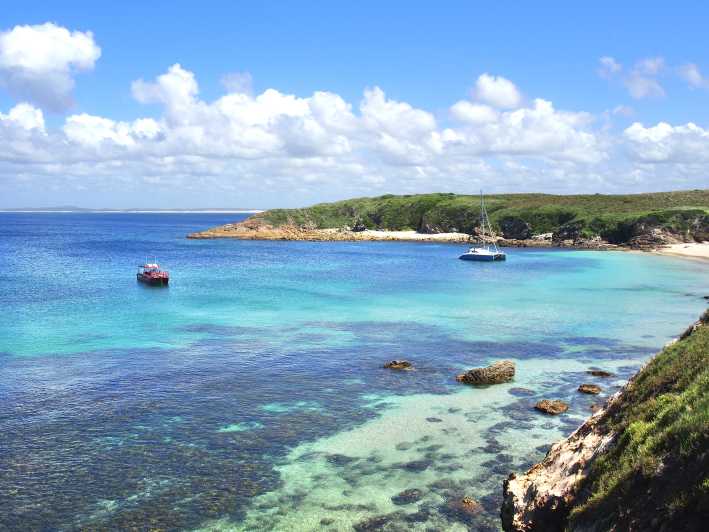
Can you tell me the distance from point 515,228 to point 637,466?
171m

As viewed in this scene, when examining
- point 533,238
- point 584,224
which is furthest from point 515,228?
point 584,224

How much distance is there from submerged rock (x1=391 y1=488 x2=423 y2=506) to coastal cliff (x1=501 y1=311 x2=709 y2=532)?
169 inches

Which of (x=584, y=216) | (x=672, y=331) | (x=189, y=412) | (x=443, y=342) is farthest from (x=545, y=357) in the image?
(x=584, y=216)

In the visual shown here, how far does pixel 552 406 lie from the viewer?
3328cm

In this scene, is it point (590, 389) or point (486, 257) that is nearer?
point (590, 389)

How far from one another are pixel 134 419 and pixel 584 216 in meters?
160

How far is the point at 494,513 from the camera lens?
72.7 feet

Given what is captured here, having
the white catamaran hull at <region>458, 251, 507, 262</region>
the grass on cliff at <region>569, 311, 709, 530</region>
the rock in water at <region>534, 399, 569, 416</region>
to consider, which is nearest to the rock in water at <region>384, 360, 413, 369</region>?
the rock in water at <region>534, 399, 569, 416</region>

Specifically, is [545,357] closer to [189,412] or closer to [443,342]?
[443,342]

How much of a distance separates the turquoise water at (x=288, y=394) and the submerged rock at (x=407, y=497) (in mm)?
211

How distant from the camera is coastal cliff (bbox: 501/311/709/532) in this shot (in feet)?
43.9

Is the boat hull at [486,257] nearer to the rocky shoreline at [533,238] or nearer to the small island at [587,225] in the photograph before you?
the rocky shoreline at [533,238]

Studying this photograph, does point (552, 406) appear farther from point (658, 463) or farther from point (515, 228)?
point (515, 228)

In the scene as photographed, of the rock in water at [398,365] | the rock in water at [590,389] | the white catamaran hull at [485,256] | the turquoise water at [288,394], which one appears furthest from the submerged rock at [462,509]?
the white catamaran hull at [485,256]
